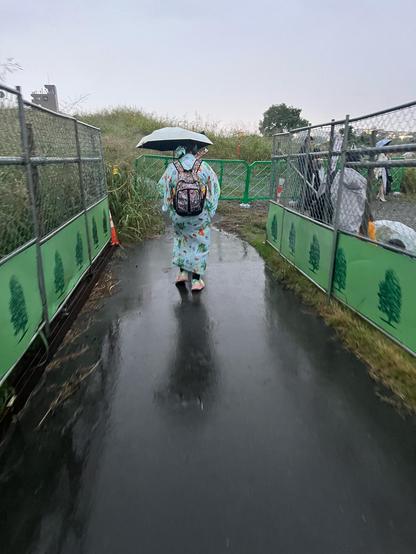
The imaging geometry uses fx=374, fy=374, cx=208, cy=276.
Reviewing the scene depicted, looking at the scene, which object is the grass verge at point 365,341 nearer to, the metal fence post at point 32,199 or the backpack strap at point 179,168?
the backpack strap at point 179,168

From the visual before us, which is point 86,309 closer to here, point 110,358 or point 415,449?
point 110,358

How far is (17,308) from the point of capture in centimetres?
270

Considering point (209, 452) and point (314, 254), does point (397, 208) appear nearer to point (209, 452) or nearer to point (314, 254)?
point (314, 254)

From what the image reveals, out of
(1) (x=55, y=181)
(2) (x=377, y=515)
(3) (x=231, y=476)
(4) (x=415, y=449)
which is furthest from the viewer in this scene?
(1) (x=55, y=181)

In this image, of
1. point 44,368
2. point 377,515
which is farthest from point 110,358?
point 377,515

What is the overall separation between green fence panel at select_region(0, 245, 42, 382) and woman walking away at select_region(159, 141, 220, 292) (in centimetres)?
189

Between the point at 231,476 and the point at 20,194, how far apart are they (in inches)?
A: 108

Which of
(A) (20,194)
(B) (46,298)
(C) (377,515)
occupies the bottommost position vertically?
(C) (377,515)

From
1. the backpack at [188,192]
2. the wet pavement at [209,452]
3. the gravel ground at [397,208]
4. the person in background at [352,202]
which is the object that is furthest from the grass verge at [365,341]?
the backpack at [188,192]

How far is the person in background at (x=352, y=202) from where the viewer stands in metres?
4.00

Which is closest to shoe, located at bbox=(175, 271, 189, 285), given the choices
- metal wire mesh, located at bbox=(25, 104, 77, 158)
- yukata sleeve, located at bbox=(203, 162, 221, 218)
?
yukata sleeve, located at bbox=(203, 162, 221, 218)

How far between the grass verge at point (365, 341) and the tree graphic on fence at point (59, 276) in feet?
9.14

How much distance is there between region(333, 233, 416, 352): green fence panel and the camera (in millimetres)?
2963

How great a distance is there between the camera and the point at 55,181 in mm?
4035
